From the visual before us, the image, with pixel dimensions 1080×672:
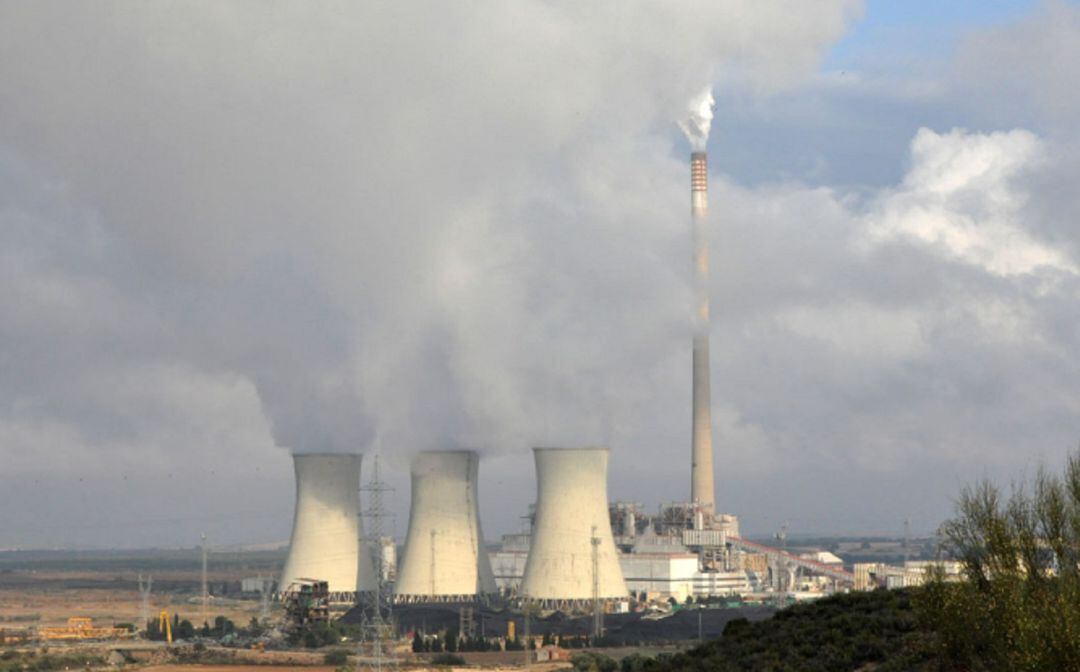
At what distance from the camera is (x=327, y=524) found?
87.3 meters

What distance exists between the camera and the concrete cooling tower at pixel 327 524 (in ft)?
283

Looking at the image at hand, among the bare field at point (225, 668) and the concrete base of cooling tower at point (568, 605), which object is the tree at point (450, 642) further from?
the concrete base of cooling tower at point (568, 605)

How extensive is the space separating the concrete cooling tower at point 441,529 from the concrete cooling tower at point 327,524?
304 centimetres

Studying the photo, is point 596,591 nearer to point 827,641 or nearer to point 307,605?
point 307,605

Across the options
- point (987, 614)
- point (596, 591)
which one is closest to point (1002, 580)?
point (987, 614)

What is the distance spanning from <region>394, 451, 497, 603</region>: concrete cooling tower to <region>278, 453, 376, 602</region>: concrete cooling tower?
3.04m

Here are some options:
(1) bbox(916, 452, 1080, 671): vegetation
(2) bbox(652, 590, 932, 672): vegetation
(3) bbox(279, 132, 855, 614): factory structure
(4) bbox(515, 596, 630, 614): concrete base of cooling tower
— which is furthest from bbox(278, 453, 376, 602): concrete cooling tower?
(1) bbox(916, 452, 1080, 671): vegetation

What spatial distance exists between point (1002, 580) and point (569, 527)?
56100 mm

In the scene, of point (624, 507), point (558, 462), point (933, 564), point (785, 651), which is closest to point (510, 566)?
point (624, 507)

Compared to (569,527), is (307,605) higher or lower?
lower

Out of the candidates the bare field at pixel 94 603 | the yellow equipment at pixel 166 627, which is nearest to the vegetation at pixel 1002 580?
the yellow equipment at pixel 166 627

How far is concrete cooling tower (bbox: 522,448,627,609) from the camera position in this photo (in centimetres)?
8056

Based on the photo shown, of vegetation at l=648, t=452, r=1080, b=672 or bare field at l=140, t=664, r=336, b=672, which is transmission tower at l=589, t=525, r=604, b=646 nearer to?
bare field at l=140, t=664, r=336, b=672

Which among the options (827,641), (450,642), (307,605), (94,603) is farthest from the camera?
(94,603)
